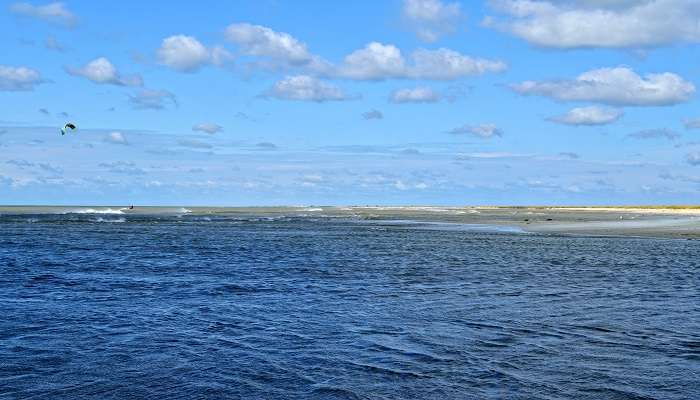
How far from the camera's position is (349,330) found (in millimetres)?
18422

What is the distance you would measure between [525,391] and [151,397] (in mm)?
6931

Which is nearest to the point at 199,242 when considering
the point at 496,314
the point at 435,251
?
the point at 435,251

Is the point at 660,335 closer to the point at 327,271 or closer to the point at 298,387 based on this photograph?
the point at 298,387

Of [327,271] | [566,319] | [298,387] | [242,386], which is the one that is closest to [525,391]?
[298,387]

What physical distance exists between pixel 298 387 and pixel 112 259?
30007 mm

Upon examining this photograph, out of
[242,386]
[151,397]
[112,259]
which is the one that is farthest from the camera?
[112,259]

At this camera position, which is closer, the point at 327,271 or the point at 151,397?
the point at 151,397

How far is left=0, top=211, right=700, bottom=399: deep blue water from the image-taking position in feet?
42.8

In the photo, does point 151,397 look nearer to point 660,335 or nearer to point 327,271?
point 660,335

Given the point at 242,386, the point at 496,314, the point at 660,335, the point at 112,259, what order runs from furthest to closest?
the point at 112,259, the point at 496,314, the point at 660,335, the point at 242,386

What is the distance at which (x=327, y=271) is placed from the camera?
34281 mm

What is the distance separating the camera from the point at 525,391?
1258 cm

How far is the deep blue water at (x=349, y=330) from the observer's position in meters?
13.0

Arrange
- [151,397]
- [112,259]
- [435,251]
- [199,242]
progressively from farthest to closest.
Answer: [199,242] → [435,251] → [112,259] → [151,397]
